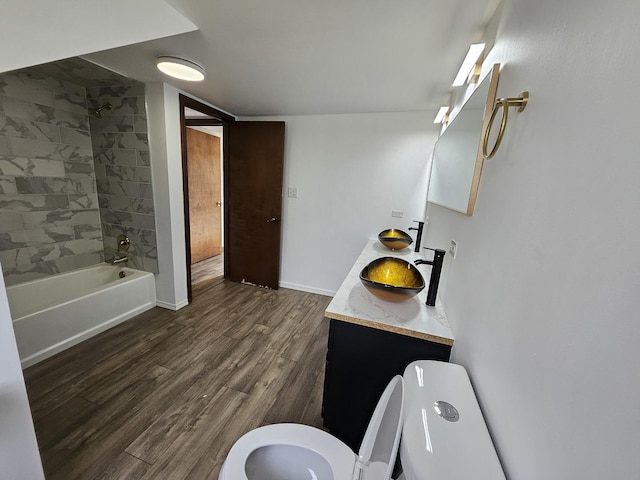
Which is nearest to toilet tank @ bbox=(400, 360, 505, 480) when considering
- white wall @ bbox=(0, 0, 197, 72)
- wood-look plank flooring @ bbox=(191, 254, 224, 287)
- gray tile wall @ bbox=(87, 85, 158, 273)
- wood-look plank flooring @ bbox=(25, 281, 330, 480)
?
wood-look plank flooring @ bbox=(25, 281, 330, 480)

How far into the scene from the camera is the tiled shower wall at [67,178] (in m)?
2.06

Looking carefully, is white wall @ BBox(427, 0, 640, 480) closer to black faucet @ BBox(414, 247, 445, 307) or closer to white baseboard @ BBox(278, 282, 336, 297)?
black faucet @ BBox(414, 247, 445, 307)

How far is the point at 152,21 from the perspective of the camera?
1200 mm

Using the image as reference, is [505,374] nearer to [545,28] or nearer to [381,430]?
[381,430]

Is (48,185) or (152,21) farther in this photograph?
(48,185)

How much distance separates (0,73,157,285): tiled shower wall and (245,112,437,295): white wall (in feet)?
4.94

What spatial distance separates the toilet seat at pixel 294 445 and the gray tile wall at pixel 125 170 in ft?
7.24

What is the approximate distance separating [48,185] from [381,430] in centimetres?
326

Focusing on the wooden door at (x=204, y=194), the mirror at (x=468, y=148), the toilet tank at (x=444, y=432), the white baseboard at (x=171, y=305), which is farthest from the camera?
the wooden door at (x=204, y=194)

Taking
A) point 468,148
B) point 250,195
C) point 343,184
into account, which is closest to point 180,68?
point 250,195

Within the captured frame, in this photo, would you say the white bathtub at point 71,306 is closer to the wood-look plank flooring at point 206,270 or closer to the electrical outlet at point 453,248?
the wood-look plank flooring at point 206,270

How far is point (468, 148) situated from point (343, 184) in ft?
5.81

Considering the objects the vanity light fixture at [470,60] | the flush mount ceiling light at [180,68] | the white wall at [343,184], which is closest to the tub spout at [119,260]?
the white wall at [343,184]

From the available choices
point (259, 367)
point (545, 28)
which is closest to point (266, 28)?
point (545, 28)
